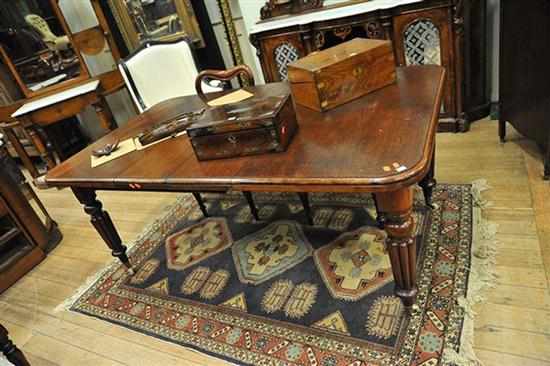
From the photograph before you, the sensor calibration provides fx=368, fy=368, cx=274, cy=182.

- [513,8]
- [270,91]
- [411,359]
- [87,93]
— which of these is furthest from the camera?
[87,93]

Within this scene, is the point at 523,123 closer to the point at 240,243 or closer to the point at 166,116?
the point at 240,243

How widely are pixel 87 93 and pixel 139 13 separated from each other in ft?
2.70

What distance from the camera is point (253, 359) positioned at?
134cm

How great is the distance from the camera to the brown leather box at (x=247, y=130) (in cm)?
115

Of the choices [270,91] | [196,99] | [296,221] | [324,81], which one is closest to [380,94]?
[324,81]

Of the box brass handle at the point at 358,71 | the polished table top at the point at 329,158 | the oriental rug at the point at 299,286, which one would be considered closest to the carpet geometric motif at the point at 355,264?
the oriental rug at the point at 299,286

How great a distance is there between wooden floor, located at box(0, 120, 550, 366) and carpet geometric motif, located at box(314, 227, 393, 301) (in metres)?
0.39

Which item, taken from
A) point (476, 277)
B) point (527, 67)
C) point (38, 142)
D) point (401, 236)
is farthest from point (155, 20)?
point (476, 277)

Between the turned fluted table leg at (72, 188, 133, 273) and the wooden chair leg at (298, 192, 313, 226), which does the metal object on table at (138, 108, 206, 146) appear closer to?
the turned fluted table leg at (72, 188, 133, 273)

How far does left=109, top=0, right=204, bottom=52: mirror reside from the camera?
2.99 metres

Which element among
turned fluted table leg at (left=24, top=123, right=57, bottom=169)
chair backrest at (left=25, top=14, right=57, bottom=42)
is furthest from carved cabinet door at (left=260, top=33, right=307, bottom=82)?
turned fluted table leg at (left=24, top=123, right=57, bottom=169)

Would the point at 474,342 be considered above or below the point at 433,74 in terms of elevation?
below

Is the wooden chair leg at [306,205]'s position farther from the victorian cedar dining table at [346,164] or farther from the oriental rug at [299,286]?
the victorian cedar dining table at [346,164]

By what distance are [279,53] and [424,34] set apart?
995 millimetres
